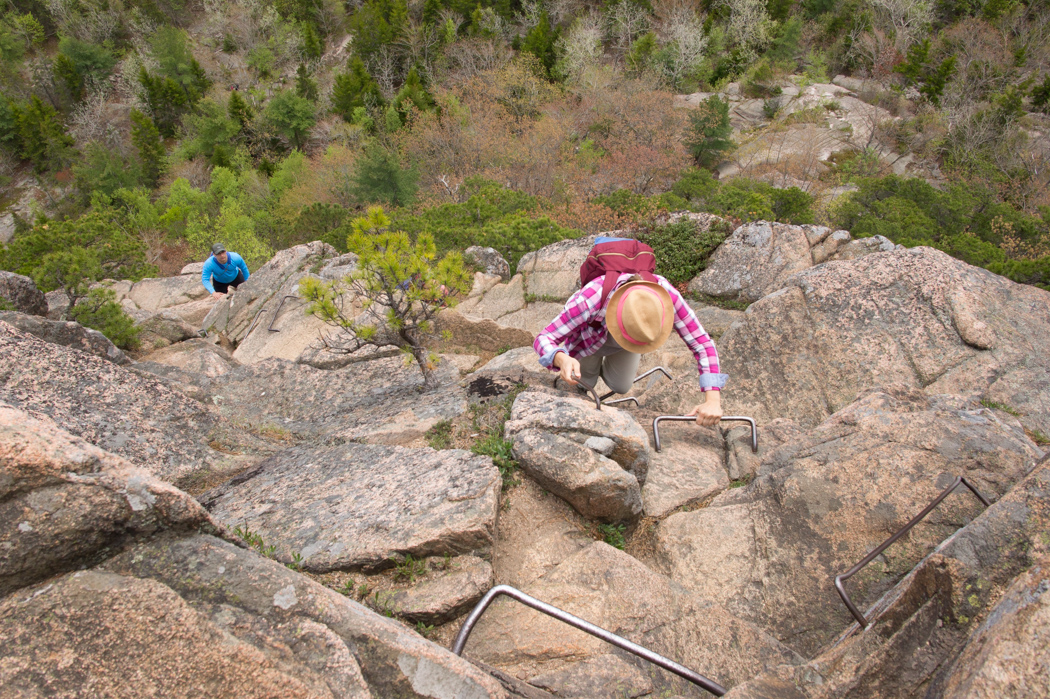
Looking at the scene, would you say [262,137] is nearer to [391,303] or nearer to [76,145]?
[76,145]

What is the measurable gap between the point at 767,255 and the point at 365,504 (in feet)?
27.5

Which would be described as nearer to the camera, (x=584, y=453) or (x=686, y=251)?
(x=584, y=453)

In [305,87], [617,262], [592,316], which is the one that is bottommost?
A: [305,87]

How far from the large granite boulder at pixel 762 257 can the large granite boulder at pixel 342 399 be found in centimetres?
571

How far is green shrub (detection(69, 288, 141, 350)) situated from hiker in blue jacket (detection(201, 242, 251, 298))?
4.00 feet

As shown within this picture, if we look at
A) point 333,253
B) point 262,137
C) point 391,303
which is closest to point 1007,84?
point 333,253

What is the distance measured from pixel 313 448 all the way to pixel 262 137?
34021 mm

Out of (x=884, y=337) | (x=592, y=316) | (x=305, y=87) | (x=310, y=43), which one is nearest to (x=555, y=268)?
(x=884, y=337)

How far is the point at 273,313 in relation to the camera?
9195 millimetres

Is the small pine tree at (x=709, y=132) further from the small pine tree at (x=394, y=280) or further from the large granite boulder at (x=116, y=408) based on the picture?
the large granite boulder at (x=116, y=408)

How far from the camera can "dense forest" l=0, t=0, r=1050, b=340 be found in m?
12.8

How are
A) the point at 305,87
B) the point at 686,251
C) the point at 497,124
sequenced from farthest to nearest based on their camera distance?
the point at 305,87 → the point at 497,124 → the point at 686,251

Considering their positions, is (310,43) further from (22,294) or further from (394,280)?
(394,280)

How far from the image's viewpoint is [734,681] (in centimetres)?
223
